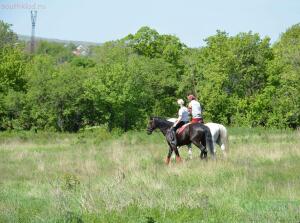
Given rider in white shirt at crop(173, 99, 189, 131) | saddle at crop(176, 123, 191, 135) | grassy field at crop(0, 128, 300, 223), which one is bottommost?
grassy field at crop(0, 128, 300, 223)

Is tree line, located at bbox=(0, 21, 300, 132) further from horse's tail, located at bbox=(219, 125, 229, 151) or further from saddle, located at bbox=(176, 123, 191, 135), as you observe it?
saddle, located at bbox=(176, 123, 191, 135)

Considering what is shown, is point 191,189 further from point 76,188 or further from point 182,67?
point 182,67

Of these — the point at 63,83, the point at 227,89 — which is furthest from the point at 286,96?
the point at 63,83

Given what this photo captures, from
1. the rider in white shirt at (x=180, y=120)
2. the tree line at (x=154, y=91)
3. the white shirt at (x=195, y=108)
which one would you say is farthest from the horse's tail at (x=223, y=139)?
the tree line at (x=154, y=91)

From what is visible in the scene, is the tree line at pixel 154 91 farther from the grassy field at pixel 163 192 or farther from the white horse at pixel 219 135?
the grassy field at pixel 163 192

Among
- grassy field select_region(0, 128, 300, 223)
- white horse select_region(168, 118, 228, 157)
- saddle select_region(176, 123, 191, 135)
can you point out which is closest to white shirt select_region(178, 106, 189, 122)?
saddle select_region(176, 123, 191, 135)

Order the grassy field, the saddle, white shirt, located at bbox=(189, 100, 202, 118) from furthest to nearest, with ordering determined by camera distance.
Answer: white shirt, located at bbox=(189, 100, 202, 118)
the saddle
the grassy field

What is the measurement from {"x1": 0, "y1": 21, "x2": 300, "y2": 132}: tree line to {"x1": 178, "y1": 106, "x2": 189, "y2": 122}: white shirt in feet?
89.3

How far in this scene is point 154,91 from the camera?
50625 mm

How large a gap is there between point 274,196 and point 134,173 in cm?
447

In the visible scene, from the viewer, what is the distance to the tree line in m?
45.6

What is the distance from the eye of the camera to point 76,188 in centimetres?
1178

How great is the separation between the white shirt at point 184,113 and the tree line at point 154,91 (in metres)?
27.2

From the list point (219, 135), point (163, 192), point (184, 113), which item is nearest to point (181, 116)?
point (184, 113)
